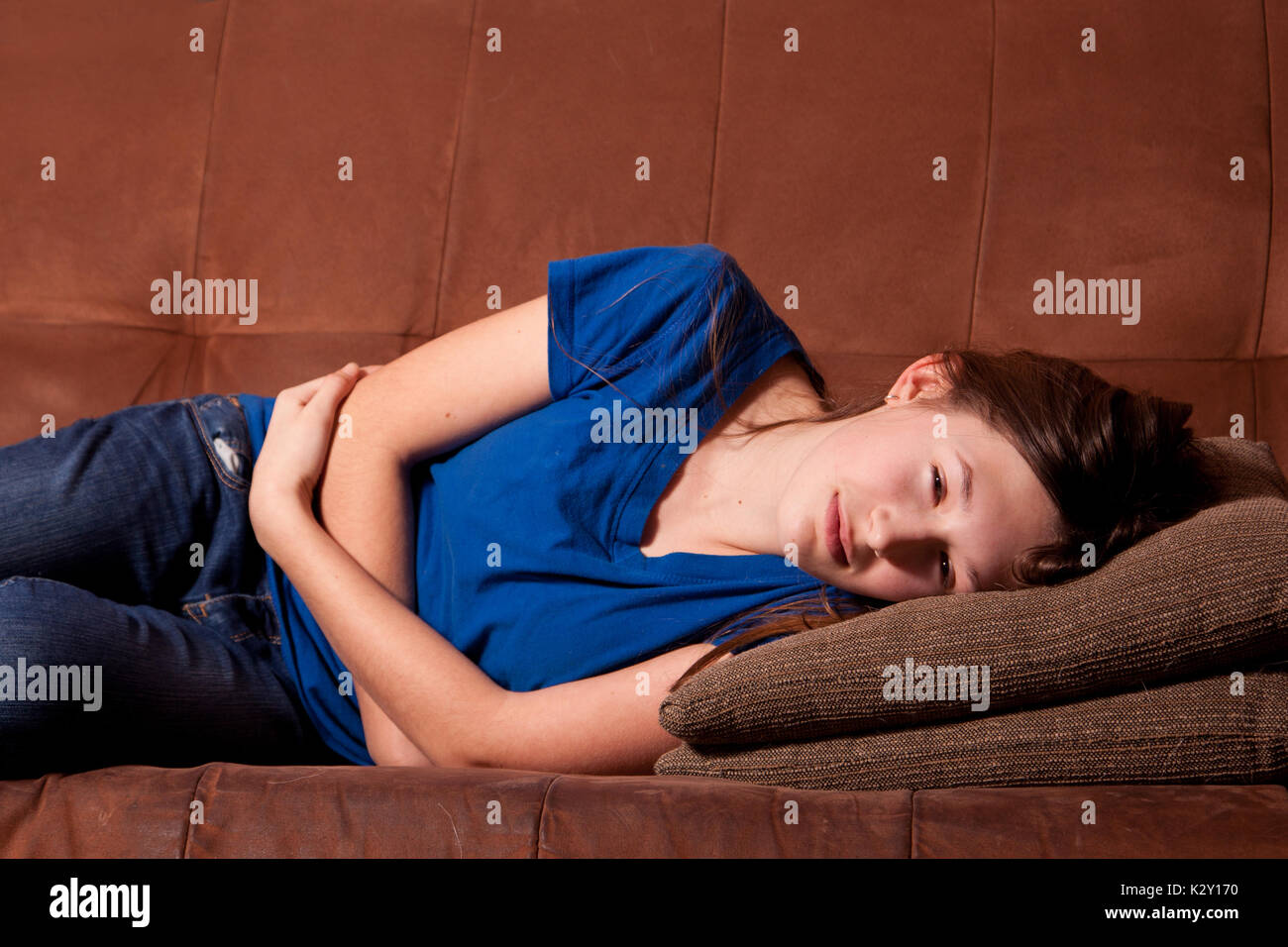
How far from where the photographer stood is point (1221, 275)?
135 centimetres

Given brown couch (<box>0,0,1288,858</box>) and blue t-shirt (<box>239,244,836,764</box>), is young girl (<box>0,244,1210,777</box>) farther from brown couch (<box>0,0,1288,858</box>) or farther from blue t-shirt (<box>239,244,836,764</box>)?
brown couch (<box>0,0,1288,858</box>)

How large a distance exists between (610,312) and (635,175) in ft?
1.57

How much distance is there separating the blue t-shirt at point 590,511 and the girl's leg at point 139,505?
A: 0.31 feet

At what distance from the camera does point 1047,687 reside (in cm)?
79

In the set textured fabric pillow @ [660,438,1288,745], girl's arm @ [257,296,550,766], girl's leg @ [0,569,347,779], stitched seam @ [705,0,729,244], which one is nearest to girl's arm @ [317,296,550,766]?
girl's arm @ [257,296,550,766]

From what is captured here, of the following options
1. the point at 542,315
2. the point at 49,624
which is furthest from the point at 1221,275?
the point at 49,624

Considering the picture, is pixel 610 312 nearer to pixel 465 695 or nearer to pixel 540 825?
pixel 465 695

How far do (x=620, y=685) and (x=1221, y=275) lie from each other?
1.02 metres

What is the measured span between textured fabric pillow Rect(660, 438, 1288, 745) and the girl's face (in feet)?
0.25

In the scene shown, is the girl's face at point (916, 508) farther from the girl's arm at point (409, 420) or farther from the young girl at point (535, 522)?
the girl's arm at point (409, 420)

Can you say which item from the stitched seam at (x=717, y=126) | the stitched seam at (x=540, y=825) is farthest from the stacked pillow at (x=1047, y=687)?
the stitched seam at (x=717, y=126)

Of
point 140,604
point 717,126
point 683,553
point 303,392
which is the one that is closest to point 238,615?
point 140,604

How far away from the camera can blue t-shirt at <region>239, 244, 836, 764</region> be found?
0.97m
